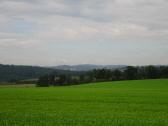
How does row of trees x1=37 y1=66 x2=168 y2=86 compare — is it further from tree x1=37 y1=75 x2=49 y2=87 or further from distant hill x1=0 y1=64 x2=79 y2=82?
distant hill x1=0 y1=64 x2=79 y2=82

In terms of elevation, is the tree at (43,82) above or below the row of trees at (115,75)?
below

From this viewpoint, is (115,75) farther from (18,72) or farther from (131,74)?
(18,72)

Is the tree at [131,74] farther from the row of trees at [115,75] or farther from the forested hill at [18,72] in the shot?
the forested hill at [18,72]

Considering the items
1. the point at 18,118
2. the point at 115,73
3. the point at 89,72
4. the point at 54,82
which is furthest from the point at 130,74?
the point at 18,118

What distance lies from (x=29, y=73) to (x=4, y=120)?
501ft

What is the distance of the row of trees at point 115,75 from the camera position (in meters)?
124

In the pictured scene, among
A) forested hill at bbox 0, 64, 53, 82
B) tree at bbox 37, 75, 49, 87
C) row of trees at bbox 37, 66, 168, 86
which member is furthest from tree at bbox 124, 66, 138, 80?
forested hill at bbox 0, 64, 53, 82

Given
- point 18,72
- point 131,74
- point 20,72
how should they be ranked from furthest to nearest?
point 20,72, point 18,72, point 131,74

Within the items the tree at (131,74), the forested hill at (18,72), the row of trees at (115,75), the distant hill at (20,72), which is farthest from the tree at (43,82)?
the tree at (131,74)

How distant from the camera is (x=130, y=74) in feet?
430

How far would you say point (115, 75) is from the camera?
5148 inches

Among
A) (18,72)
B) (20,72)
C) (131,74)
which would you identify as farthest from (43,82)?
(20,72)

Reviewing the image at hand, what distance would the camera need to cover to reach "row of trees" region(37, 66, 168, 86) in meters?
124

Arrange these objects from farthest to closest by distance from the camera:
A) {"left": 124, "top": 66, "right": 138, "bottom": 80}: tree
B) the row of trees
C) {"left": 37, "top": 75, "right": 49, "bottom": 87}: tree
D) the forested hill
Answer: the forested hill
{"left": 124, "top": 66, "right": 138, "bottom": 80}: tree
the row of trees
{"left": 37, "top": 75, "right": 49, "bottom": 87}: tree
